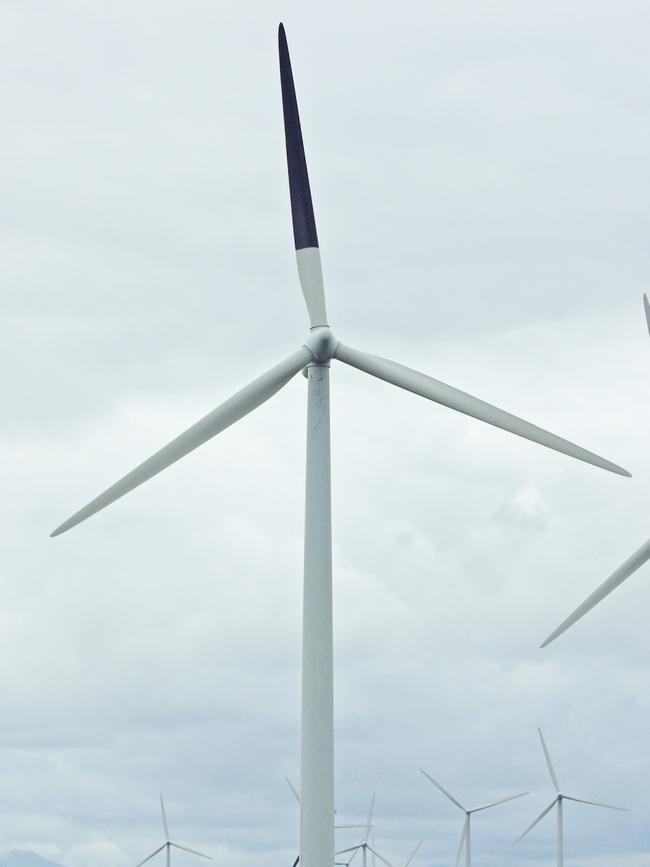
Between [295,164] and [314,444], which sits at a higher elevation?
[295,164]

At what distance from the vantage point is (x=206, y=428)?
4516 cm

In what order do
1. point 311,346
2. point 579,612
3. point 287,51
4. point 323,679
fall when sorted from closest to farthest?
point 323,679 < point 311,346 < point 287,51 < point 579,612

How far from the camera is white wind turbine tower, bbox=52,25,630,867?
41156 millimetres

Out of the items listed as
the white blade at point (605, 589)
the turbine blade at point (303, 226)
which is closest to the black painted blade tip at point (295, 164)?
the turbine blade at point (303, 226)

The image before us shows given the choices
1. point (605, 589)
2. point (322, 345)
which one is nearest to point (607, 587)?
point (605, 589)

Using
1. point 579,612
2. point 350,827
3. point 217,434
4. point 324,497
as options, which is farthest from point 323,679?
point 350,827

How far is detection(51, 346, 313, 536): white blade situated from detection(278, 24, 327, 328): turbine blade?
2045 millimetres

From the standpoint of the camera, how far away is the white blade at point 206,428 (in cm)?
4419

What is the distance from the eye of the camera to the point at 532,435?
4481 cm

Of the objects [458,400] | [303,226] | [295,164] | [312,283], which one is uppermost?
[295,164]

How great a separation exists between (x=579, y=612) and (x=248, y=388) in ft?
44.0

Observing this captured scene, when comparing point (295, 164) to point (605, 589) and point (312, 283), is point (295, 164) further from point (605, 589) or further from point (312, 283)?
point (605, 589)

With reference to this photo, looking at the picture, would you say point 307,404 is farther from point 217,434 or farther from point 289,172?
point 289,172

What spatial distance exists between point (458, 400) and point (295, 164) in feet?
26.1
